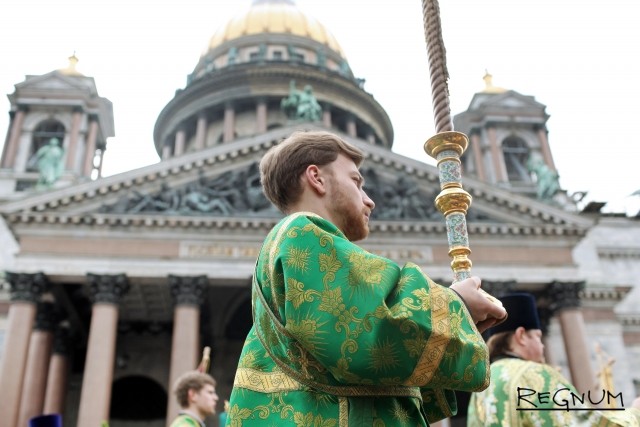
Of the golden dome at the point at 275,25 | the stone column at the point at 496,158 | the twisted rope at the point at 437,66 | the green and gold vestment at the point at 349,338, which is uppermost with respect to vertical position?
the golden dome at the point at 275,25

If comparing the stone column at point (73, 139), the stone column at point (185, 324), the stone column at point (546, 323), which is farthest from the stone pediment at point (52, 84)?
the stone column at point (546, 323)

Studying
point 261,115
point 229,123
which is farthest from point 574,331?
point 229,123

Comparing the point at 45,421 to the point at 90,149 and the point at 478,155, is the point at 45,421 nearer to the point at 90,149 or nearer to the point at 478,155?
the point at 90,149

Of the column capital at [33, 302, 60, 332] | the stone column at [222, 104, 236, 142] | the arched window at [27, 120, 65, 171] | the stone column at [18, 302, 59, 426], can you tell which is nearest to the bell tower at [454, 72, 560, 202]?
the stone column at [222, 104, 236, 142]

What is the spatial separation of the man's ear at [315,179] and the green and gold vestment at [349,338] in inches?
8.4

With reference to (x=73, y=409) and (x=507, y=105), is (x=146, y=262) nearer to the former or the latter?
(x=73, y=409)

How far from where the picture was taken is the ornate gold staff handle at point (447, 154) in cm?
263

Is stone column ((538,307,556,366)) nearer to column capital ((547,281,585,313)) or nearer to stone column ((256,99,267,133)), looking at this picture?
column capital ((547,281,585,313))

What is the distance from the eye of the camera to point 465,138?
2.81 meters

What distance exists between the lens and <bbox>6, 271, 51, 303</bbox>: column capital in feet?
66.5

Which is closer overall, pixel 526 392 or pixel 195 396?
pixel 526 392

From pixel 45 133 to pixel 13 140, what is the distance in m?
1.56

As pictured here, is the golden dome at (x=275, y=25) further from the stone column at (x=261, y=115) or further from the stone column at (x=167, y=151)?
the stone column at (x=167, y=151)

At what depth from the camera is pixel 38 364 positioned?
72.0 feet
